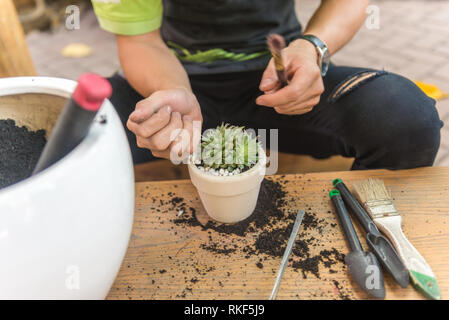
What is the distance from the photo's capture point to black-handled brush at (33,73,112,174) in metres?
0.35

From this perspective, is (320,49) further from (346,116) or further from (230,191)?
(230,191)

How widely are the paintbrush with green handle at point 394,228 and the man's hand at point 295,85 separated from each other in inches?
7.6

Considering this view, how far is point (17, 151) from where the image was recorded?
20.6 inches

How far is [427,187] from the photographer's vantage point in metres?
0.68

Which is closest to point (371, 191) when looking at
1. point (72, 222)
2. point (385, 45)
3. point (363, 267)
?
point (363, 267)

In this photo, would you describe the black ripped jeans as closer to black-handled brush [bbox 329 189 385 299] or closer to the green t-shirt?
the green t-shirt

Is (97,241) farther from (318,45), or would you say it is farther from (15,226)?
(318,45)

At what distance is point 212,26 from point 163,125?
510mm

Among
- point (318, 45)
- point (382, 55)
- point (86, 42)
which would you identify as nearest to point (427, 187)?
point (318, 45)

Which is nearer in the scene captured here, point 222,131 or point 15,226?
point 15,226

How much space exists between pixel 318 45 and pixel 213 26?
0.31 metres

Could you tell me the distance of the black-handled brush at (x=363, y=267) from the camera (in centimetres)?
51

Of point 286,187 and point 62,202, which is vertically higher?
point 62,202

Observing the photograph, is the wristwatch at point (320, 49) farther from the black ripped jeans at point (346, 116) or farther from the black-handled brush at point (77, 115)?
the black-handled brush at point (77, 115)
